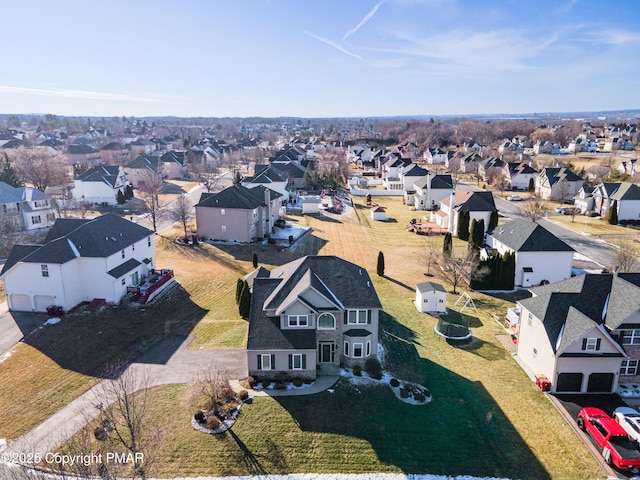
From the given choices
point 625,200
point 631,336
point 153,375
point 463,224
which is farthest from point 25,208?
point 625,200

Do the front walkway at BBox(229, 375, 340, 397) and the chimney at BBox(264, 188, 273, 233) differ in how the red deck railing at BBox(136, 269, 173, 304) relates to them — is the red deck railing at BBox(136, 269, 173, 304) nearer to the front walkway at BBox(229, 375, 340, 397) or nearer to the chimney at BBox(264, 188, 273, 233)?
the front walkway at BBox(229, 375, 340, 397)

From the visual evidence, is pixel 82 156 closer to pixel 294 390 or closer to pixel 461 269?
pixel 461 269

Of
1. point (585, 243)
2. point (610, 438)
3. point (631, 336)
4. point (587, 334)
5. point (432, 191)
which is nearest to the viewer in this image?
point (610, 438)

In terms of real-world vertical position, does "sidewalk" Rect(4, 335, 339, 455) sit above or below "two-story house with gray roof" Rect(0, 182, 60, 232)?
A: below

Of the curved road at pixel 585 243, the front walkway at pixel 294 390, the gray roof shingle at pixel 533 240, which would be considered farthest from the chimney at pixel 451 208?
the front walkway at pixel 294 390

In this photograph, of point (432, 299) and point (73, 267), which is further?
point (432, 299)

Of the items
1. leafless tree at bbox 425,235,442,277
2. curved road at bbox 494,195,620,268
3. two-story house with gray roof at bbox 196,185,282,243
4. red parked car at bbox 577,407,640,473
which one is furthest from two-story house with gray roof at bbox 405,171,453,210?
red parked car at bbox 577,407,640,473

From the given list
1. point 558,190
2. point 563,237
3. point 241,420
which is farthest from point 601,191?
point 241,420

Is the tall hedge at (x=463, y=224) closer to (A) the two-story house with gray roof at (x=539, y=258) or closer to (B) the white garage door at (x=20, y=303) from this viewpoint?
(A) the two-story house with gray roof at (x=539, y=258)

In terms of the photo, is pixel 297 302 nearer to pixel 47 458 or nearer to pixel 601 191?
pixel 47 458
